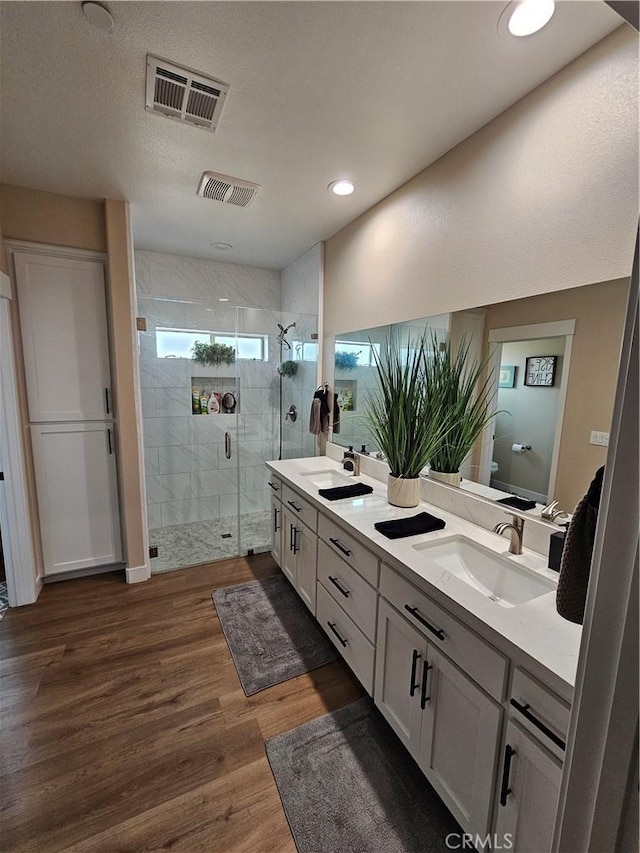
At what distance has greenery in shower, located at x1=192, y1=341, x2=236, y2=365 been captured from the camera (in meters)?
3.29

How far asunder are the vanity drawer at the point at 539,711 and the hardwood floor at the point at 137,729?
0.92 metres

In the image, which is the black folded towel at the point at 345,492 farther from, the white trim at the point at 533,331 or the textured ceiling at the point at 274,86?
the textured ceiling at the point at 274,86

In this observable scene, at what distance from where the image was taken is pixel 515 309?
4.86 ft

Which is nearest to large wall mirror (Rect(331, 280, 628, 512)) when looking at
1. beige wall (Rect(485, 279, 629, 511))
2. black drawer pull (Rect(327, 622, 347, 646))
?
beige wall (Rect(485, 279, 629, 511))

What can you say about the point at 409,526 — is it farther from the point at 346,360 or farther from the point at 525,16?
the point at 525,16

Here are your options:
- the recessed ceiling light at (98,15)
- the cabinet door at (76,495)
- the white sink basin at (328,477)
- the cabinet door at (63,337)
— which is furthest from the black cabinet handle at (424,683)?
the cabinet door at (63,337)

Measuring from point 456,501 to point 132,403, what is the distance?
7.27ft

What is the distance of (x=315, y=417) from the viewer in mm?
2928

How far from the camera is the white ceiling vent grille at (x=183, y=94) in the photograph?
1.32 m

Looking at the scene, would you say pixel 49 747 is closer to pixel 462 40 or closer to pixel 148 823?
pixel 148 823

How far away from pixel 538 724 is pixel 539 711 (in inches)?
1.3

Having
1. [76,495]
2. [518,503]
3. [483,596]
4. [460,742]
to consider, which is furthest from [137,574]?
[518,503]

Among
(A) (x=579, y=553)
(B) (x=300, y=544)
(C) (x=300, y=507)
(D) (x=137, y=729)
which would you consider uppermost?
(A) (x=579, y=553)

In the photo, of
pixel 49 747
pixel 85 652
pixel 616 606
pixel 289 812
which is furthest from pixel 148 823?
pixel 616 606
